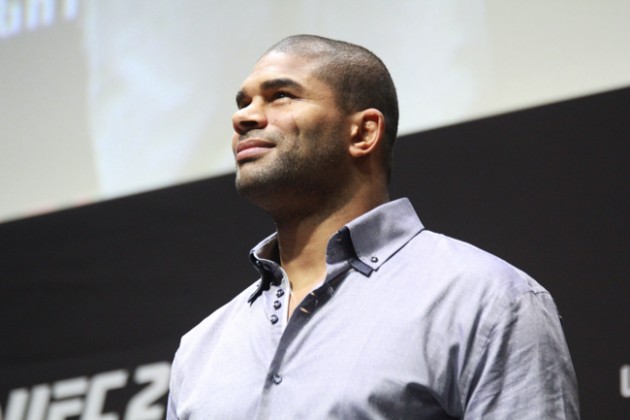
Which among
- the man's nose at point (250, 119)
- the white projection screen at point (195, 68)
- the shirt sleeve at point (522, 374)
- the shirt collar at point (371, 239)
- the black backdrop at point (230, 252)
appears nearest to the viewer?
the shirt sleeve at point (522, 374)

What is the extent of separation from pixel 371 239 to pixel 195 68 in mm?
1365

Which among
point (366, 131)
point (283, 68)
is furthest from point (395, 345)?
point (283, 68)

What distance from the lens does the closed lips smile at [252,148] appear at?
5.35 ft

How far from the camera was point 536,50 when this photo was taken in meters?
2.28

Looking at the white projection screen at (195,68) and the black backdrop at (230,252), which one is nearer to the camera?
the black backdrop at (230,252)

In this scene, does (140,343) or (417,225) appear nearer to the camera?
(417,225)

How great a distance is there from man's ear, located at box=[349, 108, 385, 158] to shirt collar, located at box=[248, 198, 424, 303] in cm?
12

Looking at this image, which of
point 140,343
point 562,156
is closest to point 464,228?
point 562,156

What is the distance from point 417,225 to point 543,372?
1.23 feet

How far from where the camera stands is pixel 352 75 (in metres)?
1.75

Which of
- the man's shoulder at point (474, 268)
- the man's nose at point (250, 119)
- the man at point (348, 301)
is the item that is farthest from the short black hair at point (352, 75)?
the man's shoulder at point (474, 268)

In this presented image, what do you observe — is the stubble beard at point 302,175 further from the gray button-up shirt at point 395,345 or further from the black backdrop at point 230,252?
the black backdrop at point 230,252

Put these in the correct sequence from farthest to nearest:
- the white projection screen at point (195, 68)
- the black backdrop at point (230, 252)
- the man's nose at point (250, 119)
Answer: the white projection screen at point (195, 68), the black backdrop at point (230, 252), the man's nose at point (250, 119)

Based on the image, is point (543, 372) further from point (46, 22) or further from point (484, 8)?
point (46, 22)
